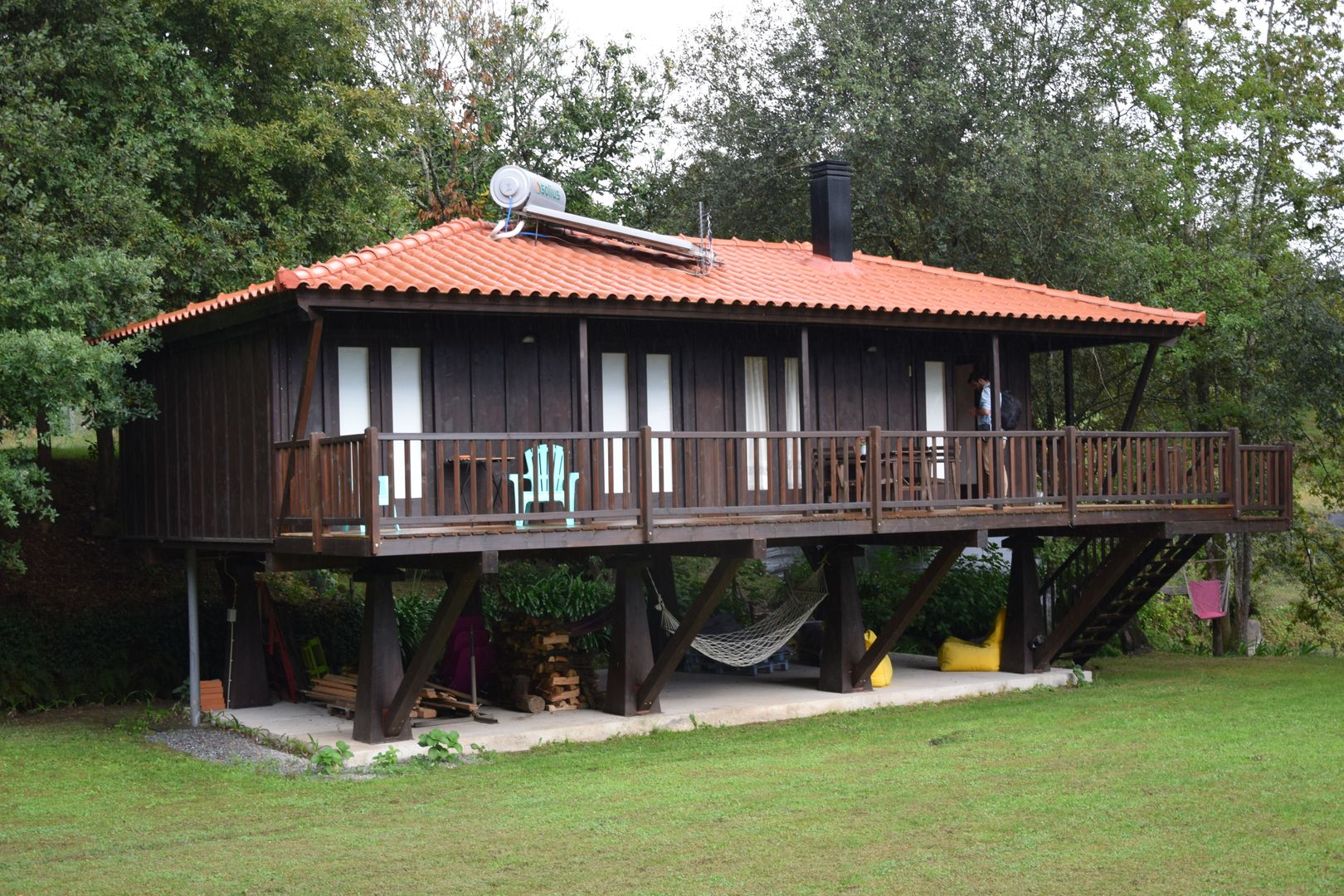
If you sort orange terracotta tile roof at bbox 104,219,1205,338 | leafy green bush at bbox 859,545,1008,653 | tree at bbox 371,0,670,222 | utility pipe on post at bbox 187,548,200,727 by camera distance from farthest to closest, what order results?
tree at bbox 371,0,670,222 → leafy green bush at bbox 859,545,1008,653 → utility pipe on post at bbox 187,548,200,727 → orange terracotta tile roof at bbox 104,219,1205,338

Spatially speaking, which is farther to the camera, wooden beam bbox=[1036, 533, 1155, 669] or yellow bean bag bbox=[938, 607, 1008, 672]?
yellow bean bag bbox=[938, 607, 1008, 672]

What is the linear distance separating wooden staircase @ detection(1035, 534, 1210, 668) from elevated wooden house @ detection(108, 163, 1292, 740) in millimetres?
49

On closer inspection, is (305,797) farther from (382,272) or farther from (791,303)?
(791,303)

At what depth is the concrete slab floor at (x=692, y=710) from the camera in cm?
1448

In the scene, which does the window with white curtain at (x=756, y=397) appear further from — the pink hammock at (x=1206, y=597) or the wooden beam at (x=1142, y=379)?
the pink hammock at (x=1206, y=597)

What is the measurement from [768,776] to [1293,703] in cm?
737

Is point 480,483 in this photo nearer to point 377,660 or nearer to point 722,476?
point 377,660

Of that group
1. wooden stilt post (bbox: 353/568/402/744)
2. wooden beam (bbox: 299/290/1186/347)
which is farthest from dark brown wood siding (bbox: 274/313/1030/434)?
wooden stilt post (bbox: 353/568/402/744)

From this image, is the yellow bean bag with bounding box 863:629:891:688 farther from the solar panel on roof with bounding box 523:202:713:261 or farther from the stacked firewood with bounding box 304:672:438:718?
the stacked firewood with bounding box 304:672:438:718

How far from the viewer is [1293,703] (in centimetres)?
1602

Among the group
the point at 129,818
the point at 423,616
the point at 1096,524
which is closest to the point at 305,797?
the point at 129,818

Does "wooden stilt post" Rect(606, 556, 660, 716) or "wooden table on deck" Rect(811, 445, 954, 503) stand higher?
"wooden table on deck" Rect(811, 445, 954, 503)

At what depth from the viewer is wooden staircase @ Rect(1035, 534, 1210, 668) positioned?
1823 centimetres

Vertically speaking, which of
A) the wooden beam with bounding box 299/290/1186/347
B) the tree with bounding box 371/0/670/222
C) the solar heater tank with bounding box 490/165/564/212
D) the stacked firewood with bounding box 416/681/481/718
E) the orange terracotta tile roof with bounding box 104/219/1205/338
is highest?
the tree with bounding box 371/0/670/222
